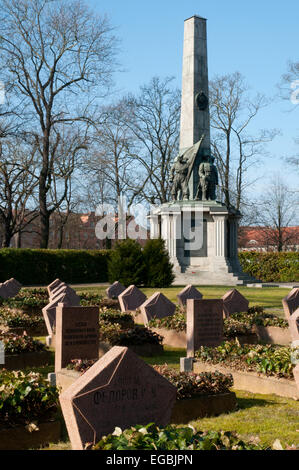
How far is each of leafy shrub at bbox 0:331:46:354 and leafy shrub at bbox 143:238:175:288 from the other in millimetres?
14601

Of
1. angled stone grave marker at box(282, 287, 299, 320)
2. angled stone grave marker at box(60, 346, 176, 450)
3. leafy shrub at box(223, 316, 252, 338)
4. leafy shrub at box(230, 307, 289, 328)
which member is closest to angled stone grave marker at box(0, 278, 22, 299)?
leafy shrub at box(230, 307, 289, 328)

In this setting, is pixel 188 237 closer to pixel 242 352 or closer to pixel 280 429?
pixel 242 352

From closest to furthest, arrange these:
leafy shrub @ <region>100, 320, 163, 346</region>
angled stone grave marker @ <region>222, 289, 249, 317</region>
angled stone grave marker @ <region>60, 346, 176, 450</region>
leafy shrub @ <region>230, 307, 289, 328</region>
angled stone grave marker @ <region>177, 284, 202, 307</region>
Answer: angled stone grave marker @ <region>60, 346, 176, 450</region>, leafy shrub @ <region>100, 320, 163, 346</region>, leafy shrub @ <region>230, 307, 289, 328</region>, angled stone grave marker @ <region>222, 289, 249, 317</region>, angled stone grave marker @ <region>177, 284, 202, 307</region>

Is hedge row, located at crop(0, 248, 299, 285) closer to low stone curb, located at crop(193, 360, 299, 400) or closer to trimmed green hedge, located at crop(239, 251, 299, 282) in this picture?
trimmed green hedge, located at crop(239, 251, 299, 282)

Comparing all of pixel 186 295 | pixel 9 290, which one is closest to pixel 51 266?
pixel 9 290

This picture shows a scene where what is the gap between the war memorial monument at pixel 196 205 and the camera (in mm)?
27766

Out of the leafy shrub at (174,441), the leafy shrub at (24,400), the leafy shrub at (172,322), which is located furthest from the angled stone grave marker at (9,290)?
the leafy shrub at (174,441)

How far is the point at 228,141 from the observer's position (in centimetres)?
4472

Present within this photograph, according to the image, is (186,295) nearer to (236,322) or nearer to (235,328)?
(236,322)

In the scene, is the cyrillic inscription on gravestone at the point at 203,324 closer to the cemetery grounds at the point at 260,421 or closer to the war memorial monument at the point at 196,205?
the cemetery grounds at the point at 260,421

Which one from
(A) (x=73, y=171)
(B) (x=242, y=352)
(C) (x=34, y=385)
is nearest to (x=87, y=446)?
(C) (x=34, y=385)

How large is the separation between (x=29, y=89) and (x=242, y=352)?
1130 inches

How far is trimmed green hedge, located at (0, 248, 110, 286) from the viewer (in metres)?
27.9

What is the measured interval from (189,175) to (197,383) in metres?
22.7
